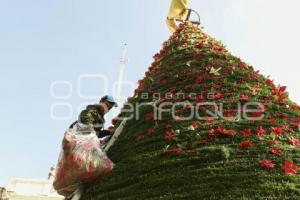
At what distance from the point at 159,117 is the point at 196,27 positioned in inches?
167

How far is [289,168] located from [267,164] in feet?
0.77

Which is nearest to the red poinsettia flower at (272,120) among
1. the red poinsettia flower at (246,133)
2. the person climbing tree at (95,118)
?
the red poinsettia flower at (246,133)

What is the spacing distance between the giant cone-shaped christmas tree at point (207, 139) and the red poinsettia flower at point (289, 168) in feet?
0.03

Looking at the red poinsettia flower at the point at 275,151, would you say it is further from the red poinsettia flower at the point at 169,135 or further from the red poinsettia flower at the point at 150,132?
the red poinsettia flower at the point at 150,132

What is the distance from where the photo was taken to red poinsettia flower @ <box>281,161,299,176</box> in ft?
13.9

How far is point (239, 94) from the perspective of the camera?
18.7 feet

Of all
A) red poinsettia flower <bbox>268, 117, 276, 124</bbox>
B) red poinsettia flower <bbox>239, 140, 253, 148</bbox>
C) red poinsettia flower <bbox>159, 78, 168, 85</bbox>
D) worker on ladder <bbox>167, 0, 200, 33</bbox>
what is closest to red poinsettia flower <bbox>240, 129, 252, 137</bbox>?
red poinsettia flower <bbox>239, 140, 253, 148</bbox>

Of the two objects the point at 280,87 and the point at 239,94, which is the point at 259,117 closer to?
the point at 239,94

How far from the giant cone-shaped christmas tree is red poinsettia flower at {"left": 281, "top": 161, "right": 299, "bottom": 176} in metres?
0.01

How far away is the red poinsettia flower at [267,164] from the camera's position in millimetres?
4242

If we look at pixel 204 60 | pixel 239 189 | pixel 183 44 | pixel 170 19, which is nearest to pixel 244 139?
pixel 239 189

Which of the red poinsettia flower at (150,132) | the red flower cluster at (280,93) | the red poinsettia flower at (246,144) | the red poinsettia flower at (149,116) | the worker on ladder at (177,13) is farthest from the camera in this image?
the worker on ladder at (177,13)

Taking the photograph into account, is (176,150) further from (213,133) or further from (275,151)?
(275,151)

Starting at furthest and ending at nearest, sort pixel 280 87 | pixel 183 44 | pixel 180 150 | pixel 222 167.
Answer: pixel 183 44 → pixel 280 87 → pixel 180 150 → pixel 222 167
